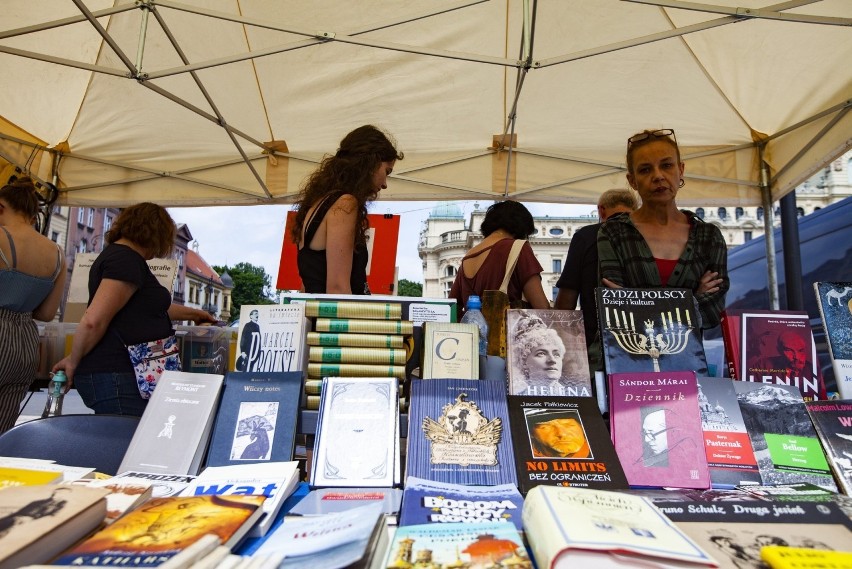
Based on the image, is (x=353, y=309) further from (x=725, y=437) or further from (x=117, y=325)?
(x=117, y=325)

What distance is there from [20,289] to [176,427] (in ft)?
5.80

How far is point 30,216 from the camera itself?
8.79 ft

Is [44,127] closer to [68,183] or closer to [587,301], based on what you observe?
[68,183]

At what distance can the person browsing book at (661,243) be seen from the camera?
1.91 metres

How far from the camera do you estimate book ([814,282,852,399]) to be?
5.16 feet

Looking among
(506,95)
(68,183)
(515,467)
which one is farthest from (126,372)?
(506,95)

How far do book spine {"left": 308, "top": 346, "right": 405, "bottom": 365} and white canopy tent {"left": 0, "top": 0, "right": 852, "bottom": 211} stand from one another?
1941 millimetres

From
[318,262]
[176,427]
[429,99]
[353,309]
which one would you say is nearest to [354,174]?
[318,262]

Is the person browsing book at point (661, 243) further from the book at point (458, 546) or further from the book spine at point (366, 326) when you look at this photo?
the book at point (458, 546)

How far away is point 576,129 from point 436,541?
4.01 metres

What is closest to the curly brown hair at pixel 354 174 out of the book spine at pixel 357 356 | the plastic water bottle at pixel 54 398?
the book spine at pixel 357 356

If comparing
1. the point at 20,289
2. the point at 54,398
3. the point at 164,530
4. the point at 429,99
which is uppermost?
the point at 429,99

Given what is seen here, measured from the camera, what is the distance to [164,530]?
2.82 ft

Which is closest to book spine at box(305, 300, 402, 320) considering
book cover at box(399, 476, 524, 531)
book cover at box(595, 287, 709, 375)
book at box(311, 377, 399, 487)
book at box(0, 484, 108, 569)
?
book at box(311, 377, 399, 487)
